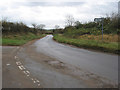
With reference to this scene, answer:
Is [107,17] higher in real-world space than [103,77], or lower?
higher

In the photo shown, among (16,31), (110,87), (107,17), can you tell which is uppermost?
(107,17)

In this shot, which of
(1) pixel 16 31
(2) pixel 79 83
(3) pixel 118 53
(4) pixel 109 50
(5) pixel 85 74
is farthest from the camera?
(1) pixel 16 31

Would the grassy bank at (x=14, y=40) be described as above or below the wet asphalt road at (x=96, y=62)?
above

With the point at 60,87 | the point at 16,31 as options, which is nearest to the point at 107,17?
the point at 16,31

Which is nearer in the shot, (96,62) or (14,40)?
(96,62)

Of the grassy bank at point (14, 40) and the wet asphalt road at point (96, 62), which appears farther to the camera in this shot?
the grassy bank at point (14, 40)

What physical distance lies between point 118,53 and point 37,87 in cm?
797

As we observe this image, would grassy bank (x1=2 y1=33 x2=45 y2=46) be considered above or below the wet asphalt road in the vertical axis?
above

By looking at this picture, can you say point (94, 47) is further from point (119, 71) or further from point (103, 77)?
point (103, 77)

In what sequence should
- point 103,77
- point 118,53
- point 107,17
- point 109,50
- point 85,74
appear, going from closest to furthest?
point 103,77 → point 85,74 → point 118,53 → point 109,50 → point 107,17

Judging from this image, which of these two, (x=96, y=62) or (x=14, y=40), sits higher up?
(x=14, y=40)

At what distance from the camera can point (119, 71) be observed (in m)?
5.32

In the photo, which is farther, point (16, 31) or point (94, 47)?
point (16, 31)

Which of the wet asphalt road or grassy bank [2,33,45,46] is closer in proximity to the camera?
the wet asphalt road
